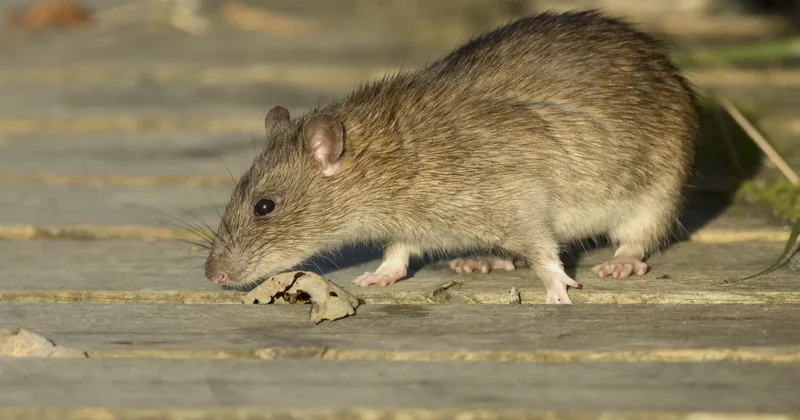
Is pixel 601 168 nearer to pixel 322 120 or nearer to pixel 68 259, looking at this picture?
pixel 322 120

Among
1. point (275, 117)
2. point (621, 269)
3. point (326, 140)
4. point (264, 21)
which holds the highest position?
point (264, 21)

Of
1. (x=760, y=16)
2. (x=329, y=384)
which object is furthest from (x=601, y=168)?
(x=760, y=16)

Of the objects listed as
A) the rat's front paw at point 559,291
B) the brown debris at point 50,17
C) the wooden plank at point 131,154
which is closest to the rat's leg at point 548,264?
the rat's front paw at point 559,291

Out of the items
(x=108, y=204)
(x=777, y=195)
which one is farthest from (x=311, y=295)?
(x=777, y=195)

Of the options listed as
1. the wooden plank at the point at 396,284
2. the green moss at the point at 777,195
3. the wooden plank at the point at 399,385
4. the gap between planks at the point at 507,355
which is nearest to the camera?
the wooden plank at the point at 399,385

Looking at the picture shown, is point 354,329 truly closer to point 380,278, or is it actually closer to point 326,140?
point 380,278

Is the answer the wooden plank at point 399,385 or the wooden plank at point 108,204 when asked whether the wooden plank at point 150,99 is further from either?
the wooden plank at point 399,385
